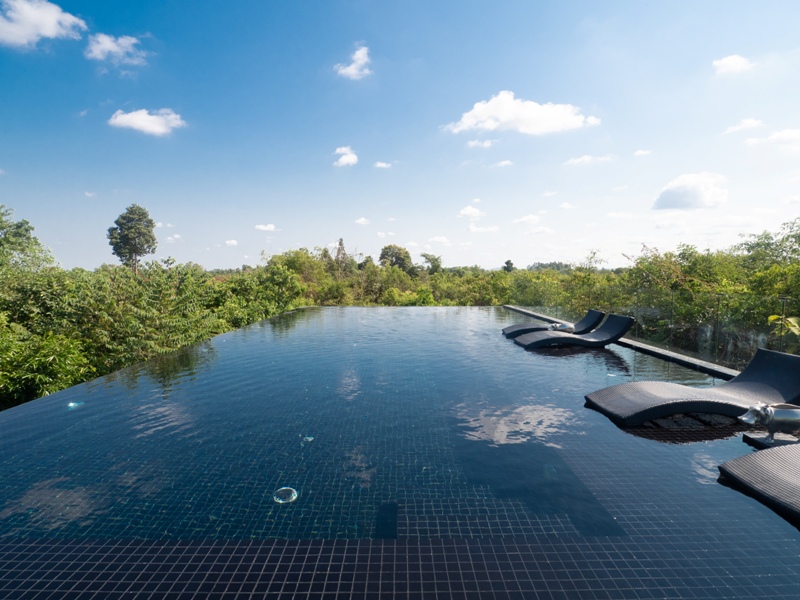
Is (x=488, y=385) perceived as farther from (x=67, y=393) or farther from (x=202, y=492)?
(x=67, y=393)

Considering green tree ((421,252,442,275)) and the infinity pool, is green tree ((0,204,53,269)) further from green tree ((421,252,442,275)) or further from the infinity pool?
green tree ((421,252,442,275))

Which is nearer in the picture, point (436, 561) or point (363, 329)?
point (436, 561)

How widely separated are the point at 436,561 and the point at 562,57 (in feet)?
41.5

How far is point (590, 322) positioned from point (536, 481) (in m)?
7.40

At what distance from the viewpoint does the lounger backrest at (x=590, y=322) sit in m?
9.34

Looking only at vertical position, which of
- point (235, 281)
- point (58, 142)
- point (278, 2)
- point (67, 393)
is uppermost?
point (278, 2)

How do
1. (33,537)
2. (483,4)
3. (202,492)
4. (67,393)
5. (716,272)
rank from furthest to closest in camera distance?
1. (716,272)
2. (483,4)
3. (67,393)
4. (202,492)
5. (33,537)

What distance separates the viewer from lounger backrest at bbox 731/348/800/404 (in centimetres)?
409

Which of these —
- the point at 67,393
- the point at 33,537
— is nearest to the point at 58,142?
the point at 67,393

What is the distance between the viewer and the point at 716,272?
11828 mm

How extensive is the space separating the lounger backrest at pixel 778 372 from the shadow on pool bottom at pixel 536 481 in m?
2.71

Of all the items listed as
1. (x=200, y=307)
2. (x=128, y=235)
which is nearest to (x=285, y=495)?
(x=200, y=307)

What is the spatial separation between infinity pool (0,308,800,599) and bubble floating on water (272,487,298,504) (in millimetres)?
14

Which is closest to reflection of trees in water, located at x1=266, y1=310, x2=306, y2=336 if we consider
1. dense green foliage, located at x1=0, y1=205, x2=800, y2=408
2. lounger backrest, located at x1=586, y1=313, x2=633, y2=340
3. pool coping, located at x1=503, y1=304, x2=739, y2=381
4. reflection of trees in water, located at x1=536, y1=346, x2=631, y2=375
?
dense green foliage, located at x1=0, y1=205, x2=800, y2=408
